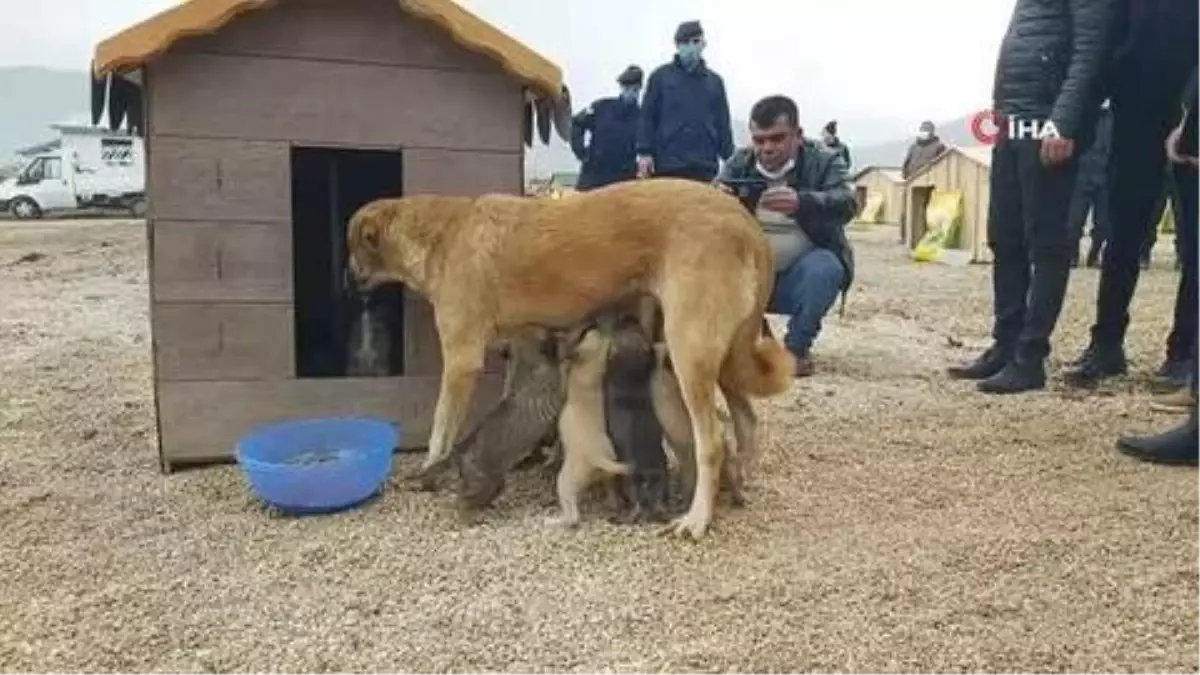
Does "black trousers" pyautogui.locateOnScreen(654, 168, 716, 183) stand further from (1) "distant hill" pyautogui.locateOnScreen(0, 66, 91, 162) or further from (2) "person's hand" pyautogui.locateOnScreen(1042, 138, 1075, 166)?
(1) "distant hill" pyautogui.locateOnScreen(0, 66, 91, 162)

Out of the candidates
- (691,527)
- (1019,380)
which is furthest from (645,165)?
(691,527)

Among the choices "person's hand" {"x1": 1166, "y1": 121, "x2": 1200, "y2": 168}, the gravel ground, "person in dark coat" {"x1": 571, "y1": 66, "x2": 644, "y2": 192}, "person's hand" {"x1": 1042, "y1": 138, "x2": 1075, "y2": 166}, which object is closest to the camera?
the gravel ground

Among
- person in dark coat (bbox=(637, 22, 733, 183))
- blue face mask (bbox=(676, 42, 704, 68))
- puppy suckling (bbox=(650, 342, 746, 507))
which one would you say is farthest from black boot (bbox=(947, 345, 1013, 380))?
blue face mask (bbox=(676, 42, 704, 68))

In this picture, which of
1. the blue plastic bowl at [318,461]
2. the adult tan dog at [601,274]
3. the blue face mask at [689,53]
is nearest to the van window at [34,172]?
the blue face mask at [689,53]

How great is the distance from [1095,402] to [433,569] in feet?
9.68

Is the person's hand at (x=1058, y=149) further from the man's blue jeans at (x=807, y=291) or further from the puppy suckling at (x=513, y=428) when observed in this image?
the puppy suckling at (x=513, y=428)

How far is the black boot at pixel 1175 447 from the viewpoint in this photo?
11.1 feet

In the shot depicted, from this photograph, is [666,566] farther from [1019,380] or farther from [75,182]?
[75,182]

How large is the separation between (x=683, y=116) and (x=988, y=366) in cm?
287

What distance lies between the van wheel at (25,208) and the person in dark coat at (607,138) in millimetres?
21581

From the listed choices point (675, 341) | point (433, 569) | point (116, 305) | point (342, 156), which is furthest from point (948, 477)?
point (116, 305)

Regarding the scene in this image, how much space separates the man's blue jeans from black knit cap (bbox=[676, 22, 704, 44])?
8.21ft

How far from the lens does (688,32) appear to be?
7.09 metres

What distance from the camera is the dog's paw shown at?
2.79m
